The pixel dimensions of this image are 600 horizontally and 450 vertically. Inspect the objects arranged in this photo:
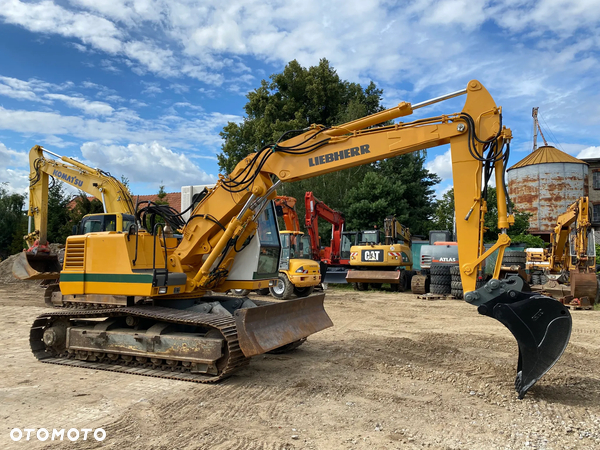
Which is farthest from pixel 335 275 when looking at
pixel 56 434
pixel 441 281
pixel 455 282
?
pixel 56 434

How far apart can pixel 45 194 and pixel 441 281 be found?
12639mm

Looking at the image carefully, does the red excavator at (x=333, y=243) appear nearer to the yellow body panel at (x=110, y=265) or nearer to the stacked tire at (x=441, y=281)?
the stacked tire at (x=441, y=281)

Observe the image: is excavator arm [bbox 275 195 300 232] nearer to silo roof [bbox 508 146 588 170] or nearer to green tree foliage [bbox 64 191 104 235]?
green tree foliage [bbox 64 191 104 235]

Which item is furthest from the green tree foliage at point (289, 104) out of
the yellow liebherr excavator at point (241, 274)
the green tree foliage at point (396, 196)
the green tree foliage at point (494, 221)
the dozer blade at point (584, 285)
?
the yellow liebherr excavator at point (241, 274)

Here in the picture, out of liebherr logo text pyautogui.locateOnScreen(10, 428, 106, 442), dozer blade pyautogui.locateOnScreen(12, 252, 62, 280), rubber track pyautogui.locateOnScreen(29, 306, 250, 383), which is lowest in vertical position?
liebherr logo text pyautogui.locateOnScreen(10, 428, 106, 442)

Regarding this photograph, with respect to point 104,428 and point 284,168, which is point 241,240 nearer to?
point 284,168

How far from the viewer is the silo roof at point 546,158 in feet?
119

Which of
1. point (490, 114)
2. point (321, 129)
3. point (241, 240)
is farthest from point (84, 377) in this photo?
point (490, 114)

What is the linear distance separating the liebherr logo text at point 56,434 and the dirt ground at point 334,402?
0.08 meters

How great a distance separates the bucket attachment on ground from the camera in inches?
197

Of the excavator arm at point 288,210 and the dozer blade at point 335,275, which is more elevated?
the excavator arm at point 288,210

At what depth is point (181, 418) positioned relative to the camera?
4.55 meters

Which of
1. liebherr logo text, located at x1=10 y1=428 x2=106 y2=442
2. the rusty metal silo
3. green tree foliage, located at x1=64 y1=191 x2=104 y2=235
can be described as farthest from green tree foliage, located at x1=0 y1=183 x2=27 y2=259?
the rusty metal silo

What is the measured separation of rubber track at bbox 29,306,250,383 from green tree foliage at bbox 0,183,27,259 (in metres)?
22.3
